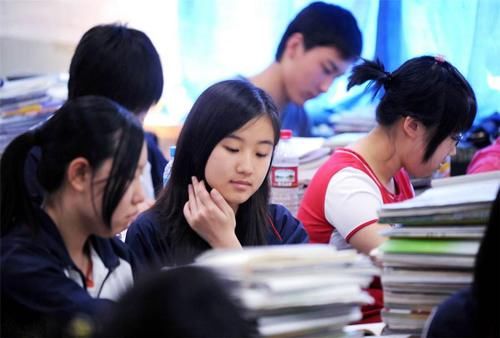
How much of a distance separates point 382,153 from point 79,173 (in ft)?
→ 3.74

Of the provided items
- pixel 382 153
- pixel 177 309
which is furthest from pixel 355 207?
pixel 177 309

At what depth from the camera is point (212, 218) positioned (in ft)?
5.65

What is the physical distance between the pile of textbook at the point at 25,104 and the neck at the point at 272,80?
844mm

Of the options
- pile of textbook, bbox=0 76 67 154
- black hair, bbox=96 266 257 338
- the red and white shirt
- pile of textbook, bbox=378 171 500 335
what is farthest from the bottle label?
black hair, bbox=96 266 257 338

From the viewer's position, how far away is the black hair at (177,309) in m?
0.82

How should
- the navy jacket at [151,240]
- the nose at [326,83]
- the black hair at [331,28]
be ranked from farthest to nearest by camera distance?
the nose at [326,83]
the black hair at [331,28]
the navy jacket at [151,240]

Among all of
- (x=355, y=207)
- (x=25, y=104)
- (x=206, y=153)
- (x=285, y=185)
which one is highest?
(x=206, y=153)

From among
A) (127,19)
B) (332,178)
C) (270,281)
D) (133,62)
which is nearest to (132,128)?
(270,281)

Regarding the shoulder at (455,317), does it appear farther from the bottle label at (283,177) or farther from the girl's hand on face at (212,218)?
the bottle label at (283,177)

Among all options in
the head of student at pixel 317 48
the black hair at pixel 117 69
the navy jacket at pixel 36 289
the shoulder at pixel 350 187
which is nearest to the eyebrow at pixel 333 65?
the head of student at pixel 317 48

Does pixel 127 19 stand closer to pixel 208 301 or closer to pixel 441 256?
pixel 441 256

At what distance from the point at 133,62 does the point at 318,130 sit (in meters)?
1.58

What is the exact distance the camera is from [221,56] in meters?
3.50

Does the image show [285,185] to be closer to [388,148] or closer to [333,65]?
[388,148]
